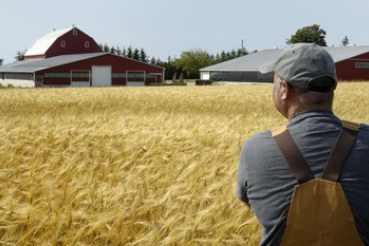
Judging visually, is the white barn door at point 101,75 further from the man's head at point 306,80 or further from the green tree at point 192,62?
the man's head at point 306,80

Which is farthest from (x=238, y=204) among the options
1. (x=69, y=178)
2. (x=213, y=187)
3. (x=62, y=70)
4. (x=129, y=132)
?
(x=62, y=70)

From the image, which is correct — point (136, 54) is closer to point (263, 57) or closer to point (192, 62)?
point (192, 62)

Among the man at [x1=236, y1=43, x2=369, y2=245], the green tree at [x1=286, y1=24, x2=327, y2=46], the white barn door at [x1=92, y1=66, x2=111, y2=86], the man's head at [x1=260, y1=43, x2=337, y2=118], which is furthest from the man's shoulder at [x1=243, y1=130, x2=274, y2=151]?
the green tree at [x1=286, y1=24, x2=327, y2=46]

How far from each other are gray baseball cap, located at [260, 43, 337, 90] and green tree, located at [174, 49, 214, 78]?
343 ft

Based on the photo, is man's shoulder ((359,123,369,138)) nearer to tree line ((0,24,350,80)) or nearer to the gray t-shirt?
the gray t-shirt

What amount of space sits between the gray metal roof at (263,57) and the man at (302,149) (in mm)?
64038

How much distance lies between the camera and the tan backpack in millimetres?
2326

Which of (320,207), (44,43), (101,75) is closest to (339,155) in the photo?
(320,207)

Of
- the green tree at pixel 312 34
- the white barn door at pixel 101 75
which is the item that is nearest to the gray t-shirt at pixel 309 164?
the white barn door at pixel 101 75

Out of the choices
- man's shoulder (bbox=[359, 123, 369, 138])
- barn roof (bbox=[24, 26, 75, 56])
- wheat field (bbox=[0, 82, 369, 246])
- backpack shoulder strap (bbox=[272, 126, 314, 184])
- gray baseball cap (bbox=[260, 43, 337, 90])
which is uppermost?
barn roof (bbox=[24, 26, 75, 56])

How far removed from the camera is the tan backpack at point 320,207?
233cm

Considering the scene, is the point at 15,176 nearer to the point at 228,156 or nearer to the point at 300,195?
the point at 228,156

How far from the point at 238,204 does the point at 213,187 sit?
40cm

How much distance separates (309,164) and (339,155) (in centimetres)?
15
